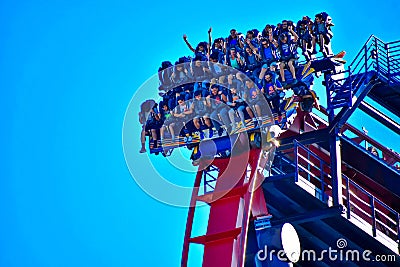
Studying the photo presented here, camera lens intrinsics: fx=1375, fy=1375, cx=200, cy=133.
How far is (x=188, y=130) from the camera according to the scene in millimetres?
28781

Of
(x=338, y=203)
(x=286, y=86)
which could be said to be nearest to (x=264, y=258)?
(x=338, y=203)

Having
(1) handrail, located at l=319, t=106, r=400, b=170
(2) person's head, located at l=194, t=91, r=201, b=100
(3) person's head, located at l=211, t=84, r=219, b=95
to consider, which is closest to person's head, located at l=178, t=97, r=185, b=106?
(2) person's head, located at l=194, t=91, r=201, b=100

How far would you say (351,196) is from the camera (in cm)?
2906

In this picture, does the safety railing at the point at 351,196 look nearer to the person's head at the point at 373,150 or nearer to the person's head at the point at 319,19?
the person's head at the point at 373,150

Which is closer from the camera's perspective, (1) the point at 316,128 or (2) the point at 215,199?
(2) the point at 215,199

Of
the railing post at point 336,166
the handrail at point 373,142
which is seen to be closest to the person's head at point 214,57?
the railing post at point 336,166

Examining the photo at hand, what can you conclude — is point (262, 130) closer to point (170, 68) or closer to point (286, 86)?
point (286, 86)

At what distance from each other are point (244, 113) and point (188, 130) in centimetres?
150

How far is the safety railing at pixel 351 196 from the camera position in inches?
1081

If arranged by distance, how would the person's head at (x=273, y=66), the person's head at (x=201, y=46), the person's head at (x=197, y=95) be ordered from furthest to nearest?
the person's head at (x=201, y=46) → the person's head at (x=197, y=95) → the person's head at (x=273, y=66)

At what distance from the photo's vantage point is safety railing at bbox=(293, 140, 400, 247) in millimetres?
27469

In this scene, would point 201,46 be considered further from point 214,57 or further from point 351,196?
point 351,196

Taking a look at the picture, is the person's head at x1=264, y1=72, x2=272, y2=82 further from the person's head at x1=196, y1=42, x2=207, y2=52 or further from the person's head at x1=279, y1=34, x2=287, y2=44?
the person's head at x1=196, y1=42, x2=207, y2=52

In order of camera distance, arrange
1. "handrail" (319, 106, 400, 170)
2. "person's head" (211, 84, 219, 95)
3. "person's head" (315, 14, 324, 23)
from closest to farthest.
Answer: "person's head" (211, 84, 219, 95) → "person's head" (315, 14, 324, 23) → "handrail" (319, 106, 400, 170)
